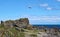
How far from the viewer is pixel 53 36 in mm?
45125

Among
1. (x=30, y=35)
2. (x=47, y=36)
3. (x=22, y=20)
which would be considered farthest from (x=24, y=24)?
(x=30, y=35)

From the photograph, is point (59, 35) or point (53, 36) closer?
point (53, 36)

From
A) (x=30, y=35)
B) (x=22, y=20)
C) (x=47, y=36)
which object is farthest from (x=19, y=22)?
(x=30, y=35)

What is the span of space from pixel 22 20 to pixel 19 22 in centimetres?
121

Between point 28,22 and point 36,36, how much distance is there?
47.9 feet

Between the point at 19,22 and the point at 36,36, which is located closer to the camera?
the point at 36,36

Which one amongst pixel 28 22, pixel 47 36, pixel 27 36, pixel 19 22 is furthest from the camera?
pixel 28 22

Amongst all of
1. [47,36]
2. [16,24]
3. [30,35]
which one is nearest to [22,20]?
[16,24]

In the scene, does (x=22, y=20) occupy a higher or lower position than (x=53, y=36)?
higher

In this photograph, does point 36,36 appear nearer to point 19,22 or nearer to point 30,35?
point 30,35

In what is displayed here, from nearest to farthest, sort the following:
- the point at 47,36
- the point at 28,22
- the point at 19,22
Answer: the point at 47,36, the point at 19,22, the point at 28,22

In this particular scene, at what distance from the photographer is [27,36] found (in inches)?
1340

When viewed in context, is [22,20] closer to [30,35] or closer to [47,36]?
[47,36]

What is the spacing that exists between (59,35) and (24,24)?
8443mm
